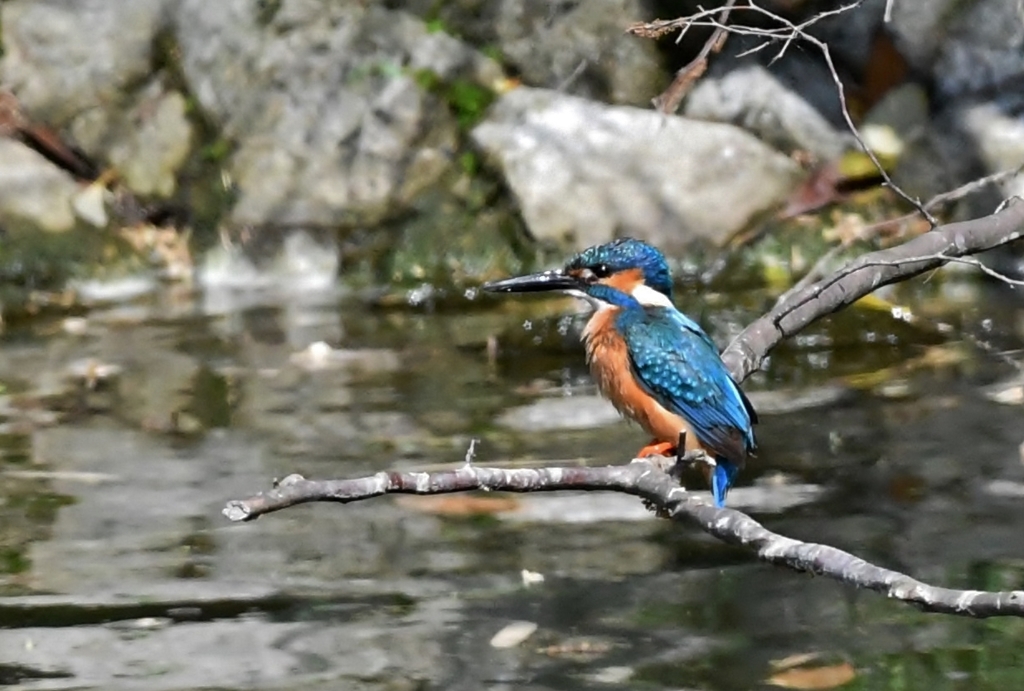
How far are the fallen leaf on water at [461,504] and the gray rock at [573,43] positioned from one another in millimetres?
3770

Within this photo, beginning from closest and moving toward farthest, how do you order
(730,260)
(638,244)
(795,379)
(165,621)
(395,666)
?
1. (395,666)
2. (165,621)
3. (638,244)
4. (795,379)
5. (730,260)

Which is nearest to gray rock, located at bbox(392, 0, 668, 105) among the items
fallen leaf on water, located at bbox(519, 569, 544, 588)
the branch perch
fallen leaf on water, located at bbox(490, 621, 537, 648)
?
fallen leaf on water, located at bbox(519, 569, 544, 588)

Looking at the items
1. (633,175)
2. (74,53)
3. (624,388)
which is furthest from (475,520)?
(74,53)

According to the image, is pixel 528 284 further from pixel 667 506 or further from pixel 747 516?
pixel 747 516

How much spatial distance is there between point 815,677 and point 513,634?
70cm

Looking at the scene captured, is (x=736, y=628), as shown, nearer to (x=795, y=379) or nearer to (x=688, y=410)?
(x=688, y=410)

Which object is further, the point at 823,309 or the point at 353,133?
the point at 353,133

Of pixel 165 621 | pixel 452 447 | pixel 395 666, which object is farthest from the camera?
pixel 452 447

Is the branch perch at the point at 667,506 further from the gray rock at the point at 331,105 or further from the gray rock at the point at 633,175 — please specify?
the gray rock at the point at 331,105

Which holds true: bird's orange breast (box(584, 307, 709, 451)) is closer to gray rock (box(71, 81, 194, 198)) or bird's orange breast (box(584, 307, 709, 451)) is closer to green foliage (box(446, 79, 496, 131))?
green foliage (box(446, 79, 496, 131))

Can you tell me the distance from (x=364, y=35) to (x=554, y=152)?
140cm

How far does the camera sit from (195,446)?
5164 millimetres

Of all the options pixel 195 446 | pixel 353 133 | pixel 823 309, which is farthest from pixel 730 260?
pixel 823 309

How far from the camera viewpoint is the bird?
363 cm
